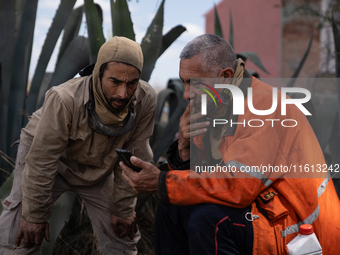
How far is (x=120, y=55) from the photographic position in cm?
171

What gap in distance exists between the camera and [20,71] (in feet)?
8.26

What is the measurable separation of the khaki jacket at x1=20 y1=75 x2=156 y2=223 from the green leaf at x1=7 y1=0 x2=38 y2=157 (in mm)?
630

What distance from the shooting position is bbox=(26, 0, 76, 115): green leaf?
2.45 m

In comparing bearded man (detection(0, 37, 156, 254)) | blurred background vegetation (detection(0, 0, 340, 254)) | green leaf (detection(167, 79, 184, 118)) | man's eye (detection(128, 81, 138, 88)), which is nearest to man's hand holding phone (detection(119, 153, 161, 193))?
bearded man (detection(0, 37, 156, 254))

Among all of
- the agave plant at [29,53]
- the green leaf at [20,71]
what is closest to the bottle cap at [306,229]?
the agave plant at [29,53]

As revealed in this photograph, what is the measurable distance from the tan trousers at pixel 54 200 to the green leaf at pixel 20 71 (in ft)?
2.05

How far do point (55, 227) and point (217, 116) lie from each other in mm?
1024

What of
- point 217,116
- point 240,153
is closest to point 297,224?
point 240,153

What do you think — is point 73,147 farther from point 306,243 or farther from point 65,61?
point 306,243

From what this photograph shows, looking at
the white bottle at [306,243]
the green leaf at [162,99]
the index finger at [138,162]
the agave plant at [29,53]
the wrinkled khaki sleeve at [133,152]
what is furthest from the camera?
the green leaf at [162,99]

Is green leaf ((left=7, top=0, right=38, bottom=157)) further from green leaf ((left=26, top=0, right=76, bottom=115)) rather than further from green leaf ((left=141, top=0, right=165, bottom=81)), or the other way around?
green leaf ((left=141, top=0, right=165, bottom=81))

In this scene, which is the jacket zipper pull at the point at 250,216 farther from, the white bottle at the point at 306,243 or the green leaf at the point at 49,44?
the green leaf at the point at 49,44

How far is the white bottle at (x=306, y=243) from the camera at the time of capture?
1.36 m

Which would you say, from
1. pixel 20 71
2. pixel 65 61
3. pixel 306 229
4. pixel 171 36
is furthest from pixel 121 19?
pixel 306 229
